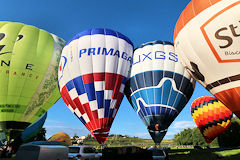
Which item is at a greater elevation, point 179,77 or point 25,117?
point 179,77

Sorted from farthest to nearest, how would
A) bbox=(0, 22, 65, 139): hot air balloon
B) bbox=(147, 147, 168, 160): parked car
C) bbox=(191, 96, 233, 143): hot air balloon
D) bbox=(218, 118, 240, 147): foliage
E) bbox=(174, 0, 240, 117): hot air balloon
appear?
bbox=(218, 118, 240, 147): foliage < bbox=(191, 96, 233, 143): hot air balloon < bbox=(0, 22, 65, 139): hot air balloon < bbox=(147, 147, 168, 160): parked car < bbox=(174, 0, 240, 117): hot air balloon

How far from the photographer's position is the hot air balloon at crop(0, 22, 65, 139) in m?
16.3

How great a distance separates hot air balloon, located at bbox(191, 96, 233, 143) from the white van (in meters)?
24.8

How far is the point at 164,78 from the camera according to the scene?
56.0 feet

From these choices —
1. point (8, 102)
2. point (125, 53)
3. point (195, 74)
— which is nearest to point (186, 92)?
point (195, 74)

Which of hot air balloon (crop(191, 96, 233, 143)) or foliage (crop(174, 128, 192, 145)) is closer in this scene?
hot air balloon (crop(191, 96, 233, 143))

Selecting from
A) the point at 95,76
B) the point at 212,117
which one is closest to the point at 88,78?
the point at 95,76

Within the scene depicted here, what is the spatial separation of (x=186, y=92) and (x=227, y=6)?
27.2 ft

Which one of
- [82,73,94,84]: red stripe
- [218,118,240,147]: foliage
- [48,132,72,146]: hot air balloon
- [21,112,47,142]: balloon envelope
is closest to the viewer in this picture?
[82,73,94,84]: red stripe

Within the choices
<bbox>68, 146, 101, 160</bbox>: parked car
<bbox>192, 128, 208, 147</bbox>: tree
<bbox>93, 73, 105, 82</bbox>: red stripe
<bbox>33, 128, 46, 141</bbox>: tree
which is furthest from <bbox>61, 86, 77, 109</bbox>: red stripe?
<bbox>192, 128, 208, 147</bbox>: tree

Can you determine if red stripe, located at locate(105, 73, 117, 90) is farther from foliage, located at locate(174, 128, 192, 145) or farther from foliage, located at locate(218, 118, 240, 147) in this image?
foliage, located at locate(174, 128, 192, 145)

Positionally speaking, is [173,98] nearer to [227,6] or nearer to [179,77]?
[179,77]

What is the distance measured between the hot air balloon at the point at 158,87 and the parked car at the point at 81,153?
6.41 metres

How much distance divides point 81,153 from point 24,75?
9486 millimetres
